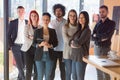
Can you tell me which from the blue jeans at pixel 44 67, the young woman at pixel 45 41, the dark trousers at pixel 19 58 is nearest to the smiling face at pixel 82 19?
Result: the young woman at pixel 45 41

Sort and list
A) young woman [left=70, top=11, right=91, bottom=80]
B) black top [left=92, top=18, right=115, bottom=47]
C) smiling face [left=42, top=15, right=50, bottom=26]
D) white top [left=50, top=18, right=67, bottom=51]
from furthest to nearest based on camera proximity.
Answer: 1. black top [left=92, top=18, right=115, bottom=47]
2. white top [left=50, top=18, right=67, bottom=51]
3. smiling face [left=42, top=15, right=50, bottom=26]
4. young woman [left=70, top=11, right=91, bottom=80]

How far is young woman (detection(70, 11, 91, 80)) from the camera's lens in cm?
375

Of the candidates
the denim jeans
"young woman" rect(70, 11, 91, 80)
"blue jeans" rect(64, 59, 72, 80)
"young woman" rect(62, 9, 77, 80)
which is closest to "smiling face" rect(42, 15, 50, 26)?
"young woman" rect(62, 9, 77, 80)

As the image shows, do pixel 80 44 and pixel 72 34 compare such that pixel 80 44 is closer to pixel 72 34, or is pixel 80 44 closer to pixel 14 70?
pixel 72 34

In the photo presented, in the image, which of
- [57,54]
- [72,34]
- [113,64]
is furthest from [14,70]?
[113,64]

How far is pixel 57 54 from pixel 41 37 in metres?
0.41

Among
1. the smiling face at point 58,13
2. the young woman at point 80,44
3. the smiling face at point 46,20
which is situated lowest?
the young woman at point 80,44

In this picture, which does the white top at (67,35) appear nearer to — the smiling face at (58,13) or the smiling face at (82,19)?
the smiling face at (82,19)

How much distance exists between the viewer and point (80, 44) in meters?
3.74

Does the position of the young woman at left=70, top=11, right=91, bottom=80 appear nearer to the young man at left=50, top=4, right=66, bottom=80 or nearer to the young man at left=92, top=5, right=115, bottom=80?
the young man at left=50, top=4, right=66, bottom=80

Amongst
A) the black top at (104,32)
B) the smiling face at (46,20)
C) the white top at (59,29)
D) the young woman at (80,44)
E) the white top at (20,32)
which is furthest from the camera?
the white top at (20,32)

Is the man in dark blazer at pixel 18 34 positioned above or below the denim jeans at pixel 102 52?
above

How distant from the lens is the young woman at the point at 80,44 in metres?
3.75

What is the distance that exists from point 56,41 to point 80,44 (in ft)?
1.33
